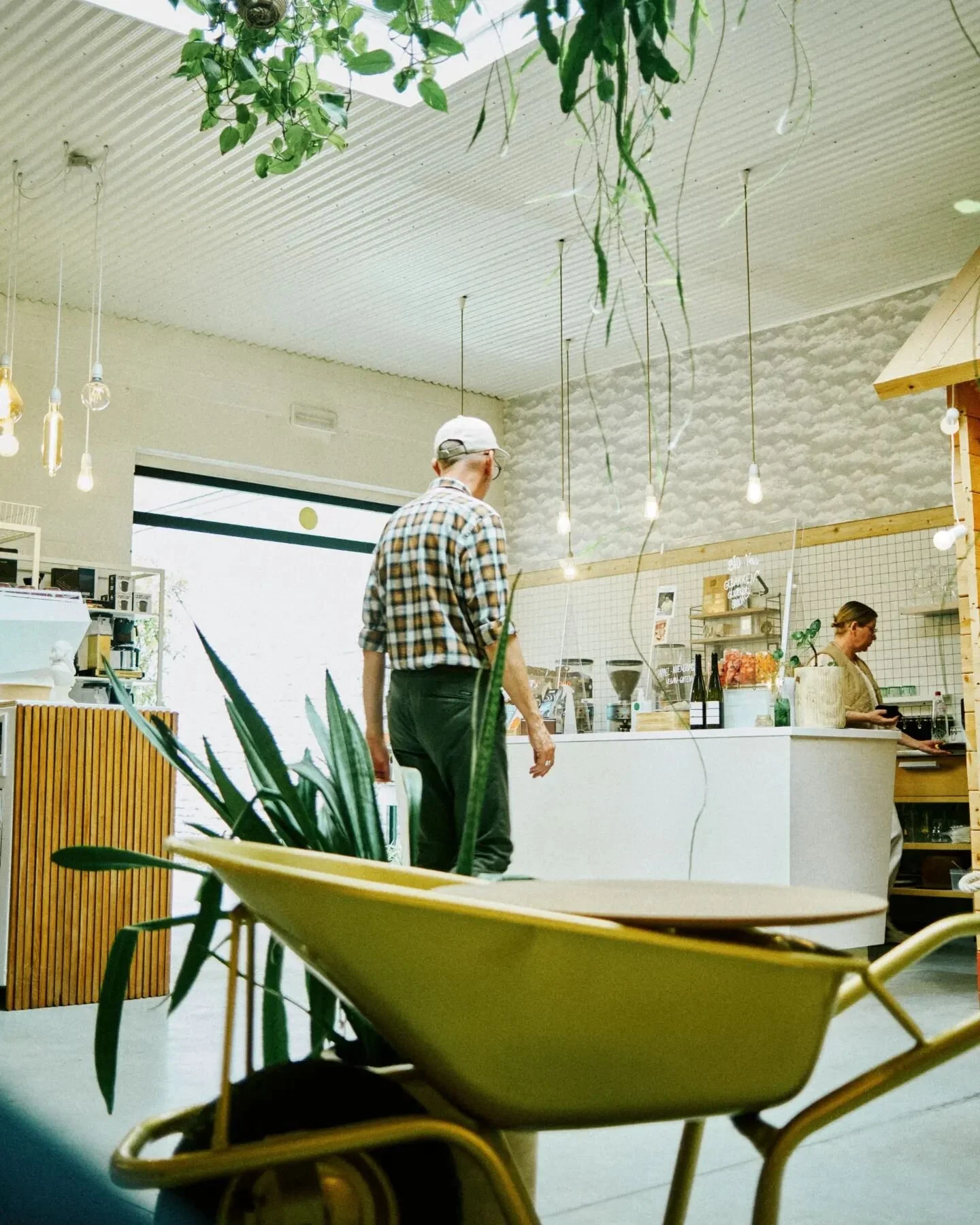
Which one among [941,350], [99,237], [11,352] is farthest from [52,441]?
[941,350]

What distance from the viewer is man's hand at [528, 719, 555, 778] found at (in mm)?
3121

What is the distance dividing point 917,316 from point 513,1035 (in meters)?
7.27

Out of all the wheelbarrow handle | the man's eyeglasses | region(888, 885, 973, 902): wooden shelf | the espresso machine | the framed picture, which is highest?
the man's eyeglasses

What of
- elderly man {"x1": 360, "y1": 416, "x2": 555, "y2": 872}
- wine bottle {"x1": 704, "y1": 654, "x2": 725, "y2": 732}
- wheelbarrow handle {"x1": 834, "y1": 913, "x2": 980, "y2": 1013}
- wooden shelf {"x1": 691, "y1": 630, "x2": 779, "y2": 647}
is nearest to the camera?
wheelbarrow handle {"x1": 834, "y1": 913, "x2": 980, "y2": 1013}

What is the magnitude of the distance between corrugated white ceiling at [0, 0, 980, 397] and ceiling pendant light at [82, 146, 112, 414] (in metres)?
0.07

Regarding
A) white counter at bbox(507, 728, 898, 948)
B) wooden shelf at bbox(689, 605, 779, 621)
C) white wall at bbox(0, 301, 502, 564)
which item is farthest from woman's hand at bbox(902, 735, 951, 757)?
white wall at bbox(0, 301, 502, 564)

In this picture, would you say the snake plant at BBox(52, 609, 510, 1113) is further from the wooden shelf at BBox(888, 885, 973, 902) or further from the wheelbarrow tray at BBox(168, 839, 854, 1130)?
the wooden shelf at BBox(888, 885, 973, 902)

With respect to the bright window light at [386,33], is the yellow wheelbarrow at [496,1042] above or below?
below

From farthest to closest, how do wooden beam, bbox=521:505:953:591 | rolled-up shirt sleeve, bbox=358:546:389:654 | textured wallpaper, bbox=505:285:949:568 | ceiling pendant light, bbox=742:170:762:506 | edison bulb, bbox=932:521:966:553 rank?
textured wallpaper, bbox=505:285:949:568 < wooden beam, bbox=521:505:953:591 < ceiling pendant light, bbox=742:170:762:506 < edison bulb, bbox=932:521:966:553 < rolled-up shirt sleeve, bbox=358:546:389:654

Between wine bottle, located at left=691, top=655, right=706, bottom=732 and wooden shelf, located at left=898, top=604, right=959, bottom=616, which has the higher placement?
wooden shelf, located at left=898, top=604, right=959, bottom=616

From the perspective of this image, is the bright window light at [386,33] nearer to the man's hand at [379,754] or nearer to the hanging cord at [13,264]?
the hanging cord at [13,264]

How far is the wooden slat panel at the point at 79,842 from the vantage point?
371cm

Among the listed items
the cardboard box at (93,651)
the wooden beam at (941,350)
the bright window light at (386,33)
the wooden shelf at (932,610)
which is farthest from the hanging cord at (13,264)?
the wooden shelf at (932,610)

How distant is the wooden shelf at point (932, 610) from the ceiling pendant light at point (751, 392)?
3.45ft
